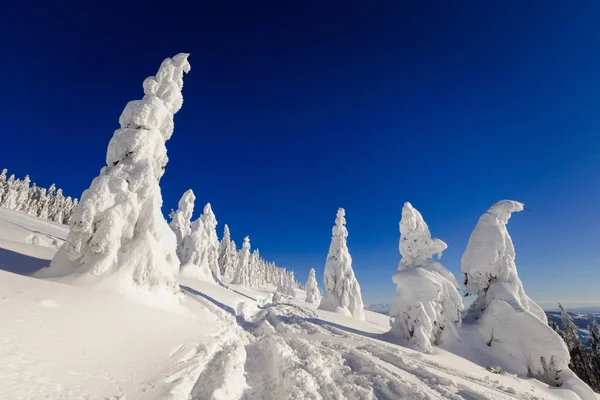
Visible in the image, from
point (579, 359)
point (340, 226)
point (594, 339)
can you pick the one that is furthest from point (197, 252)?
point (594, 339)

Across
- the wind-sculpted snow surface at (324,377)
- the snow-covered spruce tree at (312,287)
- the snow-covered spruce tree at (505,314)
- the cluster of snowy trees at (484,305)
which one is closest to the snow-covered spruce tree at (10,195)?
the snow-covered spruce tree at (312,287)

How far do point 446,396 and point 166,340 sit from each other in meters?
8.15

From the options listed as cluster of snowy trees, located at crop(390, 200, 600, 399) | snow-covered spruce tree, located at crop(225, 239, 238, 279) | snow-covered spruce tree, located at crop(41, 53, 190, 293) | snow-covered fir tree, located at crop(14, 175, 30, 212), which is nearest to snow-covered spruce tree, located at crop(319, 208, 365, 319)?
cluster of snowy trees, located at crop(390, 200, 600, 399)

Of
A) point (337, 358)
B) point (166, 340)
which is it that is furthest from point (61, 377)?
point (337, 358)

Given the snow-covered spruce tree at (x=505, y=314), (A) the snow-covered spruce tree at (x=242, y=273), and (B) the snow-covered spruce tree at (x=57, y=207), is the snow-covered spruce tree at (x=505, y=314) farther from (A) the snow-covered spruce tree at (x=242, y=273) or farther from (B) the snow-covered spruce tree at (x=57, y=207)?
(B) the snow-covered spruce tree at (x=57, y=207)

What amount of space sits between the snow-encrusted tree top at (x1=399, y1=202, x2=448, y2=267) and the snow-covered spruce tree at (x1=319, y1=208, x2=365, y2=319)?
37.1 ft

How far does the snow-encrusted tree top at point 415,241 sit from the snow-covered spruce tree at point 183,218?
31118mm

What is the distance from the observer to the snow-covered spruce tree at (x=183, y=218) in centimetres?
3891

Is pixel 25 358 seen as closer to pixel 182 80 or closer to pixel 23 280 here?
pixel 23 280

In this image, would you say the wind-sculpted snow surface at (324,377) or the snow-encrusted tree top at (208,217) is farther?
the snow-encrusted tree top at (208,217)

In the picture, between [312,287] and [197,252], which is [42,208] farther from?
[312,287]

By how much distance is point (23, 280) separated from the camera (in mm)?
8930

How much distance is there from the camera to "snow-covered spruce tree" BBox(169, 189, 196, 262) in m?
38.9

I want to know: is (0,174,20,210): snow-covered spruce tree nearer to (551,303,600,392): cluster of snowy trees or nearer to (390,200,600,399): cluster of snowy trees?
(390,200,600,399): cluster of snowy trees
